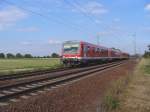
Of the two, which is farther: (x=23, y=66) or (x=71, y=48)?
(x=23, y=66)

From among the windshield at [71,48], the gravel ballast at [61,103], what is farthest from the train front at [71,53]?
the gravel ballast at [61,103]

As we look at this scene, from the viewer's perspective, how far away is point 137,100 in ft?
38.1

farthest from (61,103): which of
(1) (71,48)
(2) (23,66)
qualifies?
(2) (23,66)

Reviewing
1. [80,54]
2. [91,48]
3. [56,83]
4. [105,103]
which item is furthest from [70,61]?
[105,103]

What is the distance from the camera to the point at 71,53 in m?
35.4

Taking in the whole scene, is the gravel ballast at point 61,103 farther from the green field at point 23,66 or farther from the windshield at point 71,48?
the windshield at point 71,48

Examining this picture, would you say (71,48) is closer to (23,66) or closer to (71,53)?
(71,53)

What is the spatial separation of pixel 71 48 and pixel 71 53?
2.28 feet

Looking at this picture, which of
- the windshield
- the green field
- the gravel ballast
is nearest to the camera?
the gravel ballast

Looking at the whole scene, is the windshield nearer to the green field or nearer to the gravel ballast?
the green field

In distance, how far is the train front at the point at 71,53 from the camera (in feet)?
114

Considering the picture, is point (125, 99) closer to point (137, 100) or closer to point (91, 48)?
point (137, 100)

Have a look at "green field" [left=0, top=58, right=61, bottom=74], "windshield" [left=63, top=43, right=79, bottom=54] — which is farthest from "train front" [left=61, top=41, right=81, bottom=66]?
"green field" [left=0, top=58, right=61, bottom=74]

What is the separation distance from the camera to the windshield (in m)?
35.2
